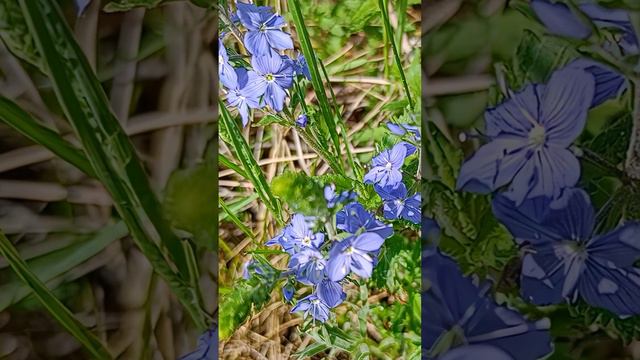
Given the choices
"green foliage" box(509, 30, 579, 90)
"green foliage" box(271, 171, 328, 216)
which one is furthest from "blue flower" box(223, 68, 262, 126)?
"green foliage" box(509, 30, 579, 90)

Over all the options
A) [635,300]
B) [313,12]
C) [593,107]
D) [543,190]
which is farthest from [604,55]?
[313,12]

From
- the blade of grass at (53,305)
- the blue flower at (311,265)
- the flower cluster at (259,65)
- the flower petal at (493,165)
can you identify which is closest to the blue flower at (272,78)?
the flower cluster at (259,65)

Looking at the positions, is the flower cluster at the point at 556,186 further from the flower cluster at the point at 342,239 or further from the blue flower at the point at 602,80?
the flower cluster at the point at 342,239

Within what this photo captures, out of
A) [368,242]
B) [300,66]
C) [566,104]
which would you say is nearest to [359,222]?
[368,242]

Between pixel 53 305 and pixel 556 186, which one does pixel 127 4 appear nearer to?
pixel 53 305

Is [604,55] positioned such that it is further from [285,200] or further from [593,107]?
[285,200]

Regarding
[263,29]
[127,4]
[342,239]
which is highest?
[127,4]

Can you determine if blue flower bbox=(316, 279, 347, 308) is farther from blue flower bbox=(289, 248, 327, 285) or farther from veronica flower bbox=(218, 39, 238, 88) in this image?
veronica flower bbox=(218, 39, 238, 88)

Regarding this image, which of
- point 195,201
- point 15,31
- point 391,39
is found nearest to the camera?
point 15,31
